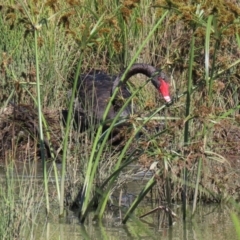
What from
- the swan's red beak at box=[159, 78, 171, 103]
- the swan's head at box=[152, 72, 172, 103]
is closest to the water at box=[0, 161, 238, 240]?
the swan's red beak at box=[159, 78, 171, 103]

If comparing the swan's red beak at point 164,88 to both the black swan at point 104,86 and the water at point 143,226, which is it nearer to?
the black swan at point 104,86

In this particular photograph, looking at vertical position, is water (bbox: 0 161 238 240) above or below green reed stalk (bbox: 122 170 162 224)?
below

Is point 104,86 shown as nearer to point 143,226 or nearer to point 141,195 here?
point 143,226

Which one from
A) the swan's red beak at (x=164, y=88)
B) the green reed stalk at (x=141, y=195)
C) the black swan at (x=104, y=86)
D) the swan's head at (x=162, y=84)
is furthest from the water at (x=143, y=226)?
the black swan at (x=104, y=86)

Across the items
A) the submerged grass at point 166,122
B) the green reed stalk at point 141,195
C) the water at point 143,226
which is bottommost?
the water at point 143,226

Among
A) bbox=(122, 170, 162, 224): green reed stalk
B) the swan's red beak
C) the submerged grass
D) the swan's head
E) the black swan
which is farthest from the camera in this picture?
the black swan

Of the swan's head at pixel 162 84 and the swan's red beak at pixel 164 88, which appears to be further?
the swan's head at pixel 162 84

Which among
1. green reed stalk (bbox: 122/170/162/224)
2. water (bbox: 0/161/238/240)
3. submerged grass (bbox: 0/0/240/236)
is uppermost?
submerged grass (bbox: 0/0/240/236)

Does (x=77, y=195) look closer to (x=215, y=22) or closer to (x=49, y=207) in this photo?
(x=49, y=207)

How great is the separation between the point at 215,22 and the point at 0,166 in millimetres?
3987

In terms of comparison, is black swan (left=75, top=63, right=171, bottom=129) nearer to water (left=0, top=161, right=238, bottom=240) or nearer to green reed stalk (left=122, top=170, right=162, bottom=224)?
water (left=0, top=161, right=238, bottom=240)

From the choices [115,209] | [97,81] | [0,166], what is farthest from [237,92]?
[115,209]

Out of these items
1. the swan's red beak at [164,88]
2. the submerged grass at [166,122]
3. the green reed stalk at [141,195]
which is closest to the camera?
the submerged grass at [166,122]

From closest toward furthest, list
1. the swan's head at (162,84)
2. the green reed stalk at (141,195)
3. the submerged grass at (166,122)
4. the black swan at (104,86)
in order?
the submerged grass at (166,122)
the green reed stalk at (141,195)
the swan's head at (162,84)
the black swan at (104,86)
